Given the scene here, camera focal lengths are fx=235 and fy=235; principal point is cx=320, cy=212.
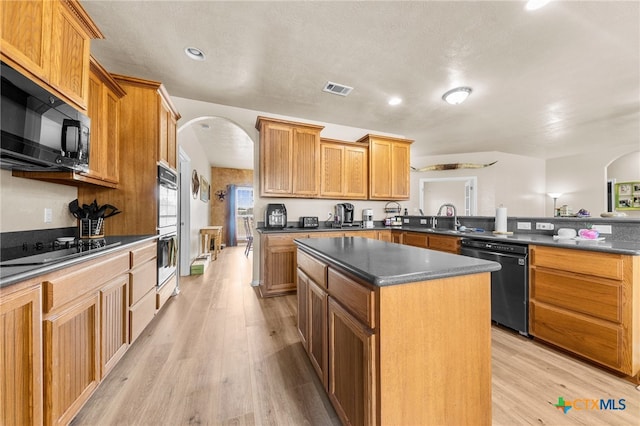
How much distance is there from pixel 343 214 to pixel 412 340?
316cm

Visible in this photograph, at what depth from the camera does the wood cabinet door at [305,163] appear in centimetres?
357

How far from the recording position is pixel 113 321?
5.19 feet

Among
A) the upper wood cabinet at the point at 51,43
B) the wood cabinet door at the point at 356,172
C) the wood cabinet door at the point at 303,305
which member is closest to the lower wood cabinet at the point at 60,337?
the upper wood cabinet at the point at 51,43

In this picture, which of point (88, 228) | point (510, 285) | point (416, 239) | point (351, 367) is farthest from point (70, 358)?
point (416, 239)

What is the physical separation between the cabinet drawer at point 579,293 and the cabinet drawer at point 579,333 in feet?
0.21

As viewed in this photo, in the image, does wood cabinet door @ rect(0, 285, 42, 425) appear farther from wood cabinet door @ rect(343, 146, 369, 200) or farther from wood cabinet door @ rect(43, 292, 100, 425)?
wood cabinet door @ rect(343, 146, 369, 200)

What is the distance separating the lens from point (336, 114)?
383cm

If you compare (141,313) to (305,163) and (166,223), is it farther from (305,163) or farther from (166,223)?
(305,163)

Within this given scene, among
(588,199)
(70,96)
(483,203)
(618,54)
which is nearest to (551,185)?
(588,199)

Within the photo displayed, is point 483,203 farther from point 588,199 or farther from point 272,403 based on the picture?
point 272,403

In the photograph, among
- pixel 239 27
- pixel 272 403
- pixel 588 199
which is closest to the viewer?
pixel 272 403

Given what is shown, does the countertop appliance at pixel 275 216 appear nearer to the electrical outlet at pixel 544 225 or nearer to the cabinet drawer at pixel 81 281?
the cabinet drawer at pixel 81 281

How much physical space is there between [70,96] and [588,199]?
9.85 metres

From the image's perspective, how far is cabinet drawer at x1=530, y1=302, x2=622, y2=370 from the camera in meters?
1.65
